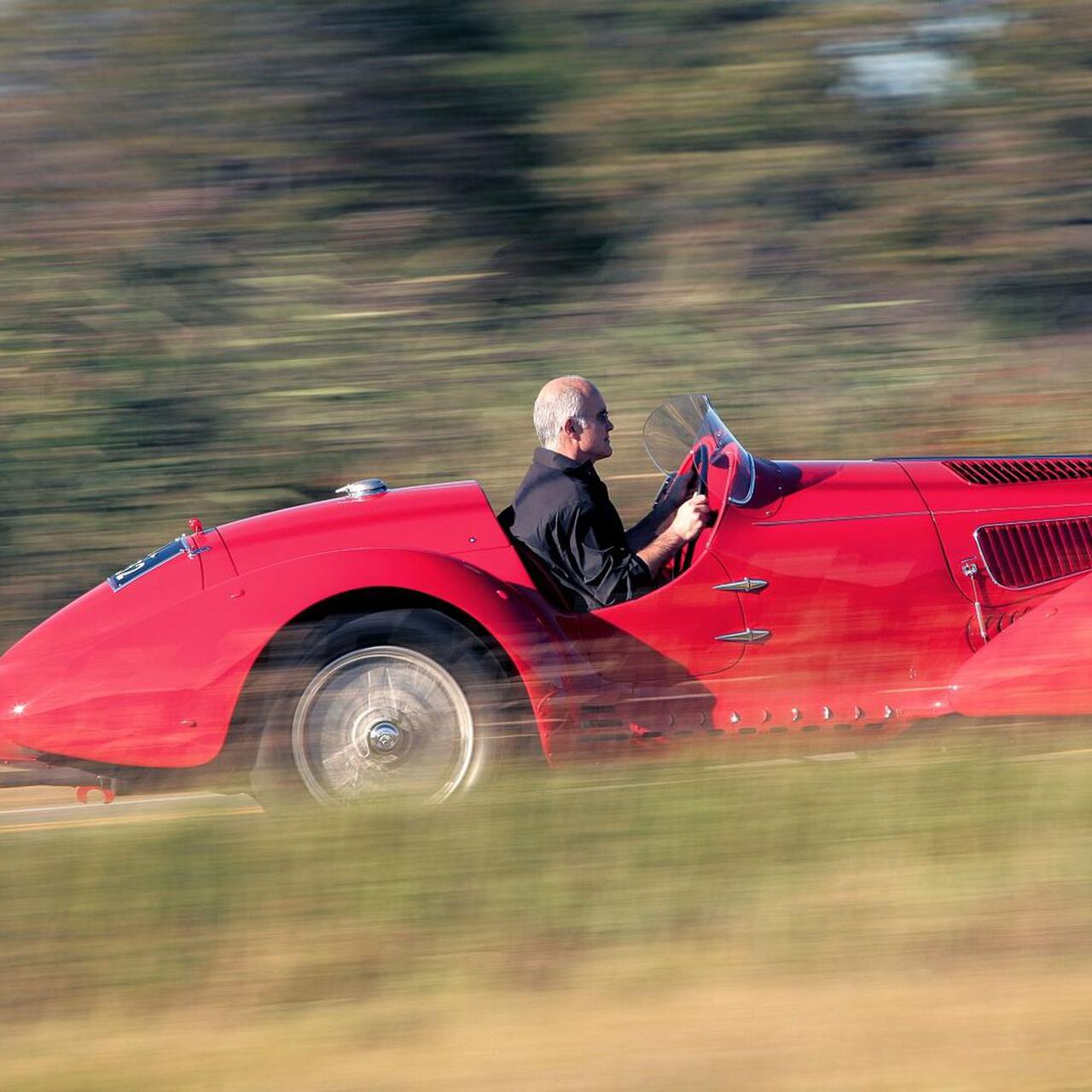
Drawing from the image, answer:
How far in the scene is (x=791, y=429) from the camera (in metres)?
4.04

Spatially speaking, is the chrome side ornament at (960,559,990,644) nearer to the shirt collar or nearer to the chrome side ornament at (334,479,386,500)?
the shirt collar

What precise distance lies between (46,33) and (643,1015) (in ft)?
9.06

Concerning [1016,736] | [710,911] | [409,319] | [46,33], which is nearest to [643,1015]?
[710,911]

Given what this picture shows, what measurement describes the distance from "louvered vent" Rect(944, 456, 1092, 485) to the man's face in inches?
48.5

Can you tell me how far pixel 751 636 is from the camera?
4375mm

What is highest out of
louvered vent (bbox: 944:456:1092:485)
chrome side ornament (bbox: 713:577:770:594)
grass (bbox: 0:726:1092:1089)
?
louvered vent (bbox: 944:456:1092:485)

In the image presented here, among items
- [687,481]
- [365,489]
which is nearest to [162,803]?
[365,489]

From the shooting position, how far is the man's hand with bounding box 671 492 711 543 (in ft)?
14.5

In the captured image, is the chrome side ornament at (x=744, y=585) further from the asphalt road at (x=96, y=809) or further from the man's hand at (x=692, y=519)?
the asphalt road at (x=96, y=809)

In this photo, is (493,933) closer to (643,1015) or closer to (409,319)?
(643,1015)

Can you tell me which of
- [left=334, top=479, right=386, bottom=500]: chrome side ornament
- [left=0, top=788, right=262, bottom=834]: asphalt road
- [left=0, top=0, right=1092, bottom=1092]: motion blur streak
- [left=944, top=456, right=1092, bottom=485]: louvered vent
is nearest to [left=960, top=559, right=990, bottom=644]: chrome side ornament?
[left=944, top=456, right=1092, bottom=485]: louvered vent

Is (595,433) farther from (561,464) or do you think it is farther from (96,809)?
(96,809)

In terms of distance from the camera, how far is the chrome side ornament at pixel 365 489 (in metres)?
4.47

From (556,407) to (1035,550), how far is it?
167 cm
